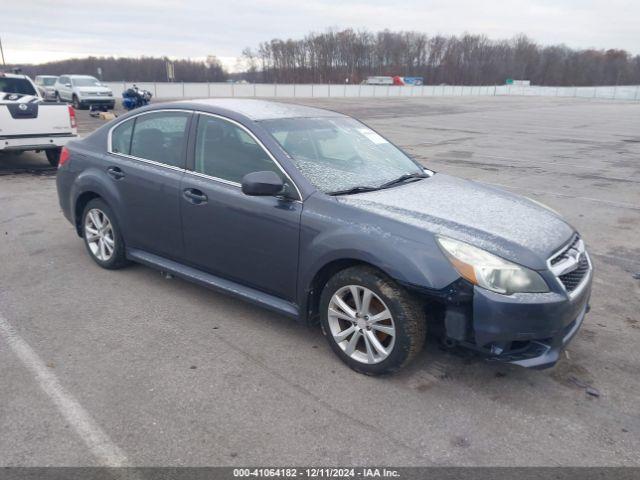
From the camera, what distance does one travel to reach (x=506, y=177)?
10.7m

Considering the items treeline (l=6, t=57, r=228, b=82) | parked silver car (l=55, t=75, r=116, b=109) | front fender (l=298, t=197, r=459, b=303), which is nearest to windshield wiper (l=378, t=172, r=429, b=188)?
front fender (l=298, t=197, r=459, b=303)

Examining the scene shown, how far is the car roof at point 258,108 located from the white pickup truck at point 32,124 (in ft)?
19.0

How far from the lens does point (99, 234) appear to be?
507 cm

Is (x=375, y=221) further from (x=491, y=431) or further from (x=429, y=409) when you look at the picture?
(x=491, y=431)

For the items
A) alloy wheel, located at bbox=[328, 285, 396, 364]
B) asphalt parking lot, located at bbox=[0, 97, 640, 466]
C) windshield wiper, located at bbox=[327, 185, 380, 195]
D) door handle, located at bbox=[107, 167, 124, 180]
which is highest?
windshield wiper, located at bbox=[327, 185, 380, 195]

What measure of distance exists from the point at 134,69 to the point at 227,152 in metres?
95.4

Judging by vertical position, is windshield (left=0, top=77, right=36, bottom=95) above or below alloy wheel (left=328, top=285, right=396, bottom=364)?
above

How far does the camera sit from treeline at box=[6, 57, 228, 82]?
3457 inches

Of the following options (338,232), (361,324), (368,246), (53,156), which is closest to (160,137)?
(338,232)

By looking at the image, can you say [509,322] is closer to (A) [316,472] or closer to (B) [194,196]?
(A) [316,472]

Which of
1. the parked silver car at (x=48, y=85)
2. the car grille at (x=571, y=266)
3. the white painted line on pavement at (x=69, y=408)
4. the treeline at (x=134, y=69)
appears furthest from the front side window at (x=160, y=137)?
the treeline at (x=134, y=69)

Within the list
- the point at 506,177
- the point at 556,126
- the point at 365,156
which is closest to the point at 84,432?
the point at 365,156

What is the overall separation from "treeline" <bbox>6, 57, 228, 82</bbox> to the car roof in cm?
8778

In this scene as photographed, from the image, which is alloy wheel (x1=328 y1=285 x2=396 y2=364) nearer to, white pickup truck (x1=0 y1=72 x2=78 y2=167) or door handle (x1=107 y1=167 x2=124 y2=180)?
door handle (x1=107 y1=167 x2=124 y2=180)
